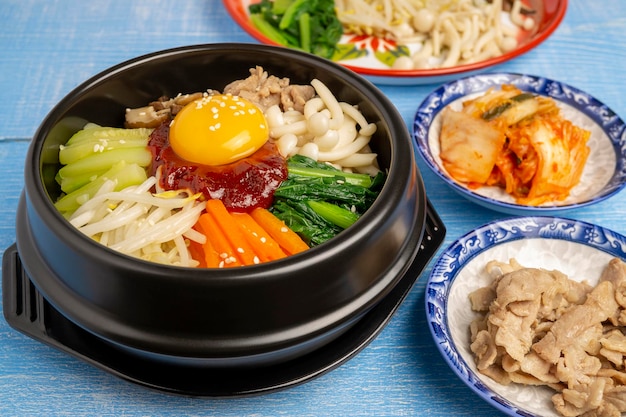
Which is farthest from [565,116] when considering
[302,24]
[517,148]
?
[302,24]

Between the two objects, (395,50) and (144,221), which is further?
(395,50)

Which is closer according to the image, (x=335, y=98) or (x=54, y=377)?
(x=54, y=377)

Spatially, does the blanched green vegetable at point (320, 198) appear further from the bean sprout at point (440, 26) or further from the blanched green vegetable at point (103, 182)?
the bean sprout at point (440, 26)

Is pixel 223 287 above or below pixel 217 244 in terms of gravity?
above

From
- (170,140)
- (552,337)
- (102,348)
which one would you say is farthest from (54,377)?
(552,337)

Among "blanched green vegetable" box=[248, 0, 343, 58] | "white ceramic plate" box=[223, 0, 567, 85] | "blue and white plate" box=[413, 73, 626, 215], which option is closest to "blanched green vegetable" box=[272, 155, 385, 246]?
"blue and white plate" box=[413, 73, 626, 215]

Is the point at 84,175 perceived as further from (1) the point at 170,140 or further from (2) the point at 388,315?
(2) the point at 388,315

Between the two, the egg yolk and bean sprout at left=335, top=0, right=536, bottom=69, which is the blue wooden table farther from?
the egg yolk

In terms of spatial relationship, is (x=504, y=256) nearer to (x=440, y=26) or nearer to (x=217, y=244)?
(x=217, y=244)
